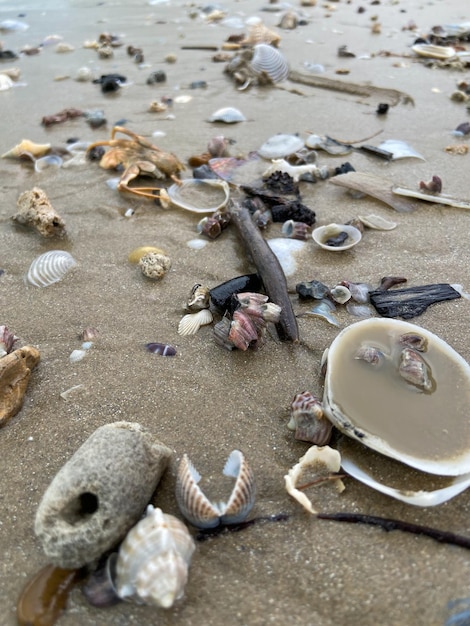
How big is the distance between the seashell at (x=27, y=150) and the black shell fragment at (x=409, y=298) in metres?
3.85

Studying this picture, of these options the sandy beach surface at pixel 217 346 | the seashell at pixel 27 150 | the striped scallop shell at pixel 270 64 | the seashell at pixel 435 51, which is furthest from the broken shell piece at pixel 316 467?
the seashell at pixel 435 51

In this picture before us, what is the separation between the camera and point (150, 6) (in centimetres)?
1035

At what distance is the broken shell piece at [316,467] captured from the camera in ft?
6.86

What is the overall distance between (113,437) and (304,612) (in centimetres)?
98

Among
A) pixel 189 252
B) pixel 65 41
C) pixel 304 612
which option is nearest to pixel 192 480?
pixel 304 612

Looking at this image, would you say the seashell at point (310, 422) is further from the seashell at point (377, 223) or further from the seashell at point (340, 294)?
the seashell at point (377, 223)

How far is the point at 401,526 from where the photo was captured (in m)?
1.91

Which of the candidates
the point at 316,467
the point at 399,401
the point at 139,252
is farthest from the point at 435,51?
the point at 316,467

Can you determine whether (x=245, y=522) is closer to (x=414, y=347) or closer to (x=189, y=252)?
(x=414, y=347)

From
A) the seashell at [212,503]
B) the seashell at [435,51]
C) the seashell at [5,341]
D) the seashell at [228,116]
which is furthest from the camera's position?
the seashell at [435,51]

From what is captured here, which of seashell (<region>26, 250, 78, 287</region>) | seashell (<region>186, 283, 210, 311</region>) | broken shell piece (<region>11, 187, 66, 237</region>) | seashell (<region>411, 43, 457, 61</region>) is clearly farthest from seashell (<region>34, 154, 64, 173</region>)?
seashell (<region>411, 43, 457, 61</region>)

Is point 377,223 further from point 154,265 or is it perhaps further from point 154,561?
point 154,561

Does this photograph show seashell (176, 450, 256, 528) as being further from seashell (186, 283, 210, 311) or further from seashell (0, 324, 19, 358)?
seashell (0, 324, 19, 358)

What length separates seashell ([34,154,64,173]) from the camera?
483 cm
